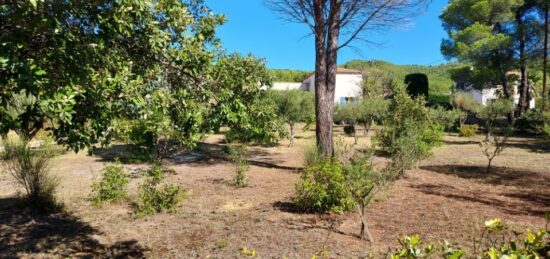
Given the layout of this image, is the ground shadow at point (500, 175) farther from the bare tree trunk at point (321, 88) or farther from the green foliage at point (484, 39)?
the green foliage at point (484, 39)

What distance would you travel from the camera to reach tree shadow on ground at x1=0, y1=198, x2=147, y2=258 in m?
4.94

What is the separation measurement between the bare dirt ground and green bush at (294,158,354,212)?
204mm

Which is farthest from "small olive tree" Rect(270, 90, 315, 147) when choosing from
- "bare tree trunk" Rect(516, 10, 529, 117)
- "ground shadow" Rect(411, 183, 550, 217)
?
"bare tree trunk" Rect(516, 10, 529, 117)

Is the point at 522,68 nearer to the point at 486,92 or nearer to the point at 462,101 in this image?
the point at 462,101

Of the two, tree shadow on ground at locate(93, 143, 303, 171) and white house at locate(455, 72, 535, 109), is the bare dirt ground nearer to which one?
tree shadow on ground at locate(93, 143, 303, 171)

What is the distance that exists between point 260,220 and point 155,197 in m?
1.92

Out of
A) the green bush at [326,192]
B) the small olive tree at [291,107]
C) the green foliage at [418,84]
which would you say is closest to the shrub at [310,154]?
the green bush at [326,192]

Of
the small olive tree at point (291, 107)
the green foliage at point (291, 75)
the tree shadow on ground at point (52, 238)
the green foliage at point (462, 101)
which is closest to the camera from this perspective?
the tree shadow on ground at point (52, 238)

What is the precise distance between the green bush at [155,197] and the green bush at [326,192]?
7.22 ft

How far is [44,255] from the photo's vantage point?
190 inches

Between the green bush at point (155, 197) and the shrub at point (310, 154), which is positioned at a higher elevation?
the shrub at point (310, 154)

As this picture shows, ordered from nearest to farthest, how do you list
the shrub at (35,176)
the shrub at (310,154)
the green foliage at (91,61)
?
the green foliage at (91,61), the shrub at (35,176), the shrub at (310,154)

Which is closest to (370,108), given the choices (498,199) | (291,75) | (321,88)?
(321,88)

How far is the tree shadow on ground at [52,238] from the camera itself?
16.2ft
